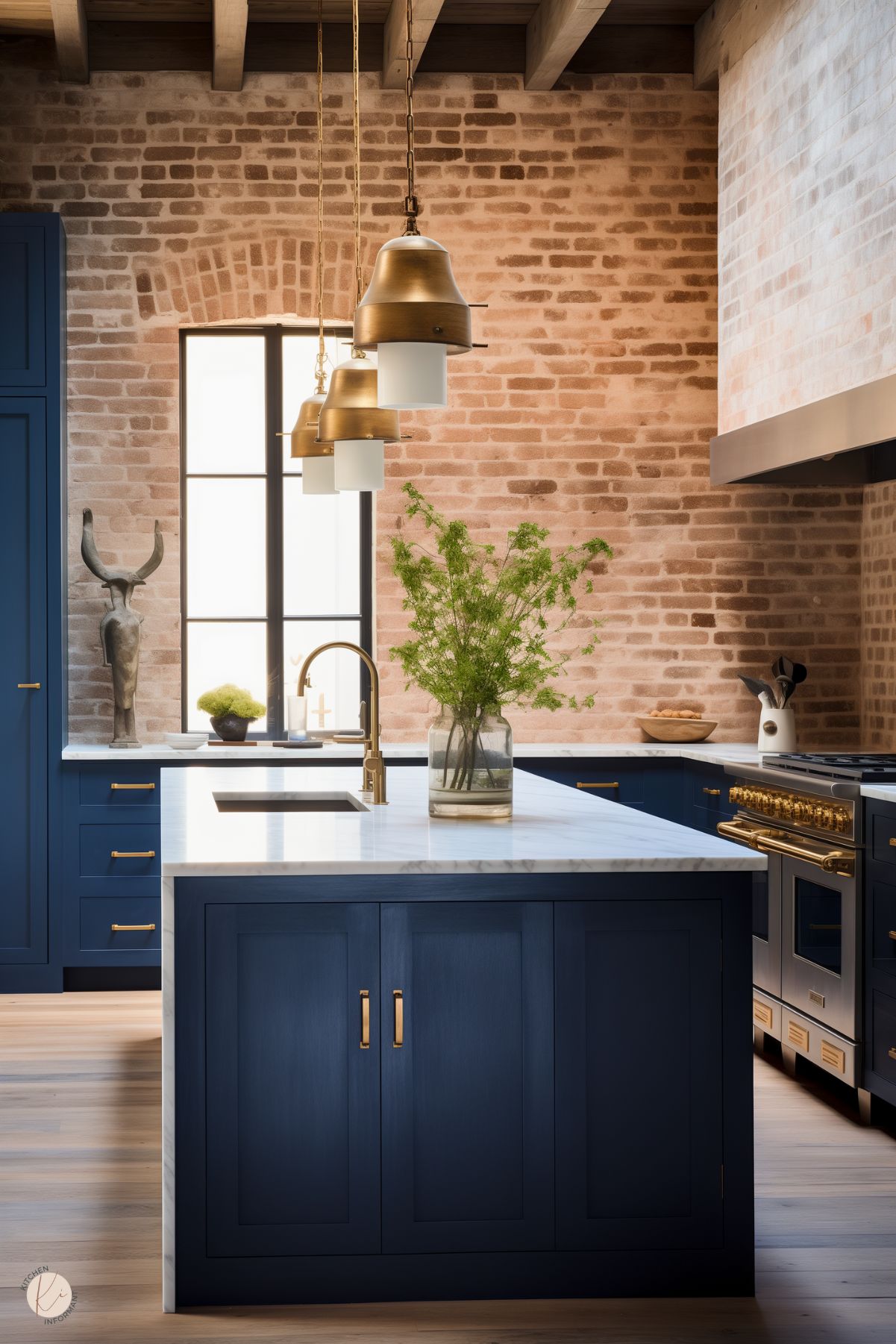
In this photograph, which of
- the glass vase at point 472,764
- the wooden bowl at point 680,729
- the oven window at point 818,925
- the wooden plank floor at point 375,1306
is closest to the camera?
the wooden plank floor at point 375,1306

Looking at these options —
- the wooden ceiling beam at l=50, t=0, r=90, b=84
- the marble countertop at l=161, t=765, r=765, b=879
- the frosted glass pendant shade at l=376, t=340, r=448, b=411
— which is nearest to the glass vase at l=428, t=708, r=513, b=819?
the marble countertop at l=161, t=765, r=765, b=879

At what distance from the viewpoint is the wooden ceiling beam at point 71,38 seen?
5.58m

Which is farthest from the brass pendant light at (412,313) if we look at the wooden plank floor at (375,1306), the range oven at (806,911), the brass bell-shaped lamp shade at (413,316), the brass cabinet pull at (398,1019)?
the range oven at (806,911)

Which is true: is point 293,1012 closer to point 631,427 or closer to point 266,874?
point 266,874

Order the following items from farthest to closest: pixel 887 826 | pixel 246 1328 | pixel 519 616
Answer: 1. pixel 887 826
2. pixel 519 616
3. pixel 246 1328

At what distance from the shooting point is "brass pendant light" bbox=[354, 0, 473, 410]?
277cm

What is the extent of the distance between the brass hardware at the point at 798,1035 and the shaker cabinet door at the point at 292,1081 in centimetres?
204

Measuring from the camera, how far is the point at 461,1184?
2.76 metres

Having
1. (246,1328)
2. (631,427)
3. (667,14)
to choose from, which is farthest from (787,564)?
(246,1328)

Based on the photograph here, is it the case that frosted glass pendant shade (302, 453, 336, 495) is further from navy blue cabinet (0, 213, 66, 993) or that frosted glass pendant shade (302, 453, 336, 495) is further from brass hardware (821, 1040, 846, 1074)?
brass hardware (821, 1040, 846, 1074)

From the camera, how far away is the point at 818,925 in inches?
170

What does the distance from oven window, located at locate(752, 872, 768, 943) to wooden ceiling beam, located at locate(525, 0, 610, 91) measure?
3.35 metres

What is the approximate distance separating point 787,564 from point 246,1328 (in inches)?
180

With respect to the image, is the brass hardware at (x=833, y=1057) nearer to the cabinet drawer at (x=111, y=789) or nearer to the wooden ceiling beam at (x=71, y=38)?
the cabinet drawer at (x=111, y=789)
